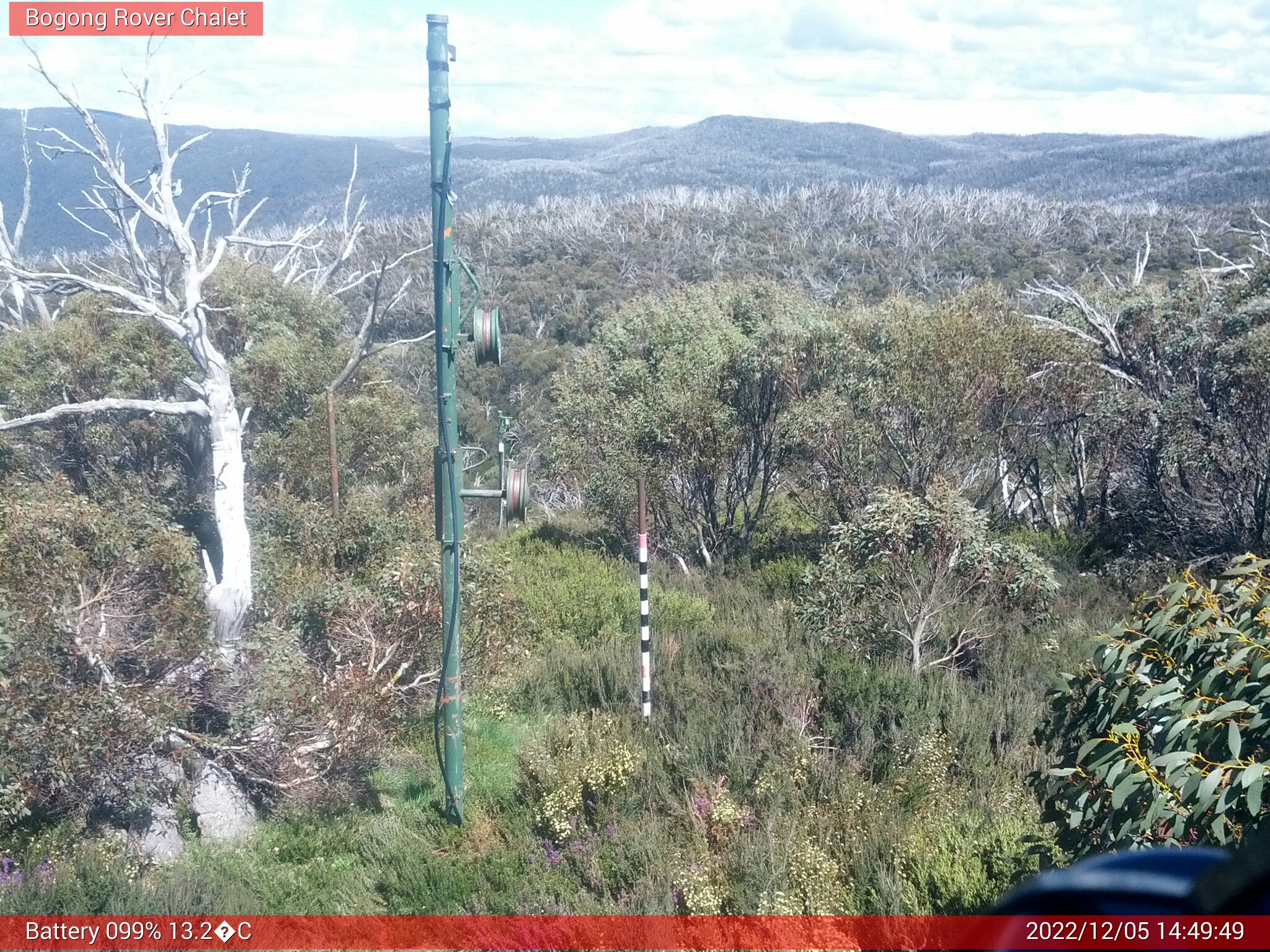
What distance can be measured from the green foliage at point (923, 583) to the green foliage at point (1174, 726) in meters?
5.29

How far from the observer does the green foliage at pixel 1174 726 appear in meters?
2.97

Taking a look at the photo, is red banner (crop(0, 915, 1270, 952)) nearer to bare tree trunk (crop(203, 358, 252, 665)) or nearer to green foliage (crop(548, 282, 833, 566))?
bare tree trunk (crop(203, 358, 252, 665))

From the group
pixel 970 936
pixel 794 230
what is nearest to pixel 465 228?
pixel 794 230

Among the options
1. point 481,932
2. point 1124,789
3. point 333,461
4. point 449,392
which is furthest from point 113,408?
point 1124,789

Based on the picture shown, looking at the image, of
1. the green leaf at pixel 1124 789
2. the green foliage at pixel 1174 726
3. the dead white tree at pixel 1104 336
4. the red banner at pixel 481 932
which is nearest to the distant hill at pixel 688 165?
the dead white tree at pixel 1104 336

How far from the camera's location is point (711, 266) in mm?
43031

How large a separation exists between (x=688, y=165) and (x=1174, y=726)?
338 ft

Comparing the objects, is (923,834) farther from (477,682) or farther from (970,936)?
(970,936)

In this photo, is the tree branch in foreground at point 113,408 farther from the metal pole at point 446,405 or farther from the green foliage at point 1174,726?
the green foliage at point 1174,726

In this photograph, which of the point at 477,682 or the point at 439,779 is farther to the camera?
the point at 477,682

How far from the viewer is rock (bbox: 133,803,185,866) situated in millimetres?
6348

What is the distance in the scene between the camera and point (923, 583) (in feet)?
31.3

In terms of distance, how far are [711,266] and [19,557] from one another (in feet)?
125

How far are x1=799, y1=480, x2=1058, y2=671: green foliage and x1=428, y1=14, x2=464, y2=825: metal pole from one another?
4112 mm
